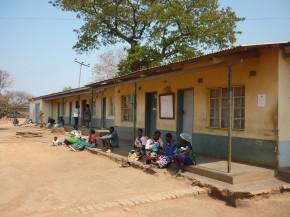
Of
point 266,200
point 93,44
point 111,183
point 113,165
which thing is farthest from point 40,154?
point 93,44

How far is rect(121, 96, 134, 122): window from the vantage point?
628 inches

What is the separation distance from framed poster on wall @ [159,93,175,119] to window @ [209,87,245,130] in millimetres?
2029

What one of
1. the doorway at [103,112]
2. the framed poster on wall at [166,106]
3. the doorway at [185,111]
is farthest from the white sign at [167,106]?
the doorway at [103,112]

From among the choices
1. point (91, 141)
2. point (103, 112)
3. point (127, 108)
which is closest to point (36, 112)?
point (103, 112)

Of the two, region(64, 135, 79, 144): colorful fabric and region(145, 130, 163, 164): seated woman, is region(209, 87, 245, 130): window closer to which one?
region(145, 130, 163, 164): seated woman

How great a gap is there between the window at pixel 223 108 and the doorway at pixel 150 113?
12.9ft

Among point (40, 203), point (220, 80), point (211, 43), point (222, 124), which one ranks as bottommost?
point (40, 203)

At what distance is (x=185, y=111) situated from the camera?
1202 cm

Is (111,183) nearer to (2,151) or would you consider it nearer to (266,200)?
(266,200)

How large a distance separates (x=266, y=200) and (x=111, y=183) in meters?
3.40

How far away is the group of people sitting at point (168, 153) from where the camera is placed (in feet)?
29.2

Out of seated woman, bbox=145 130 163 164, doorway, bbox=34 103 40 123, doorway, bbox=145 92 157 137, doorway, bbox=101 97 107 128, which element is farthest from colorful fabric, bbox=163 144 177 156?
doorway, bbox=34 103 40 123

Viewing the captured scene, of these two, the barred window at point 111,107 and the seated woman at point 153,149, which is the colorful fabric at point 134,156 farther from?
the barred window at point 111,107

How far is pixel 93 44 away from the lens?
26.2 meters
